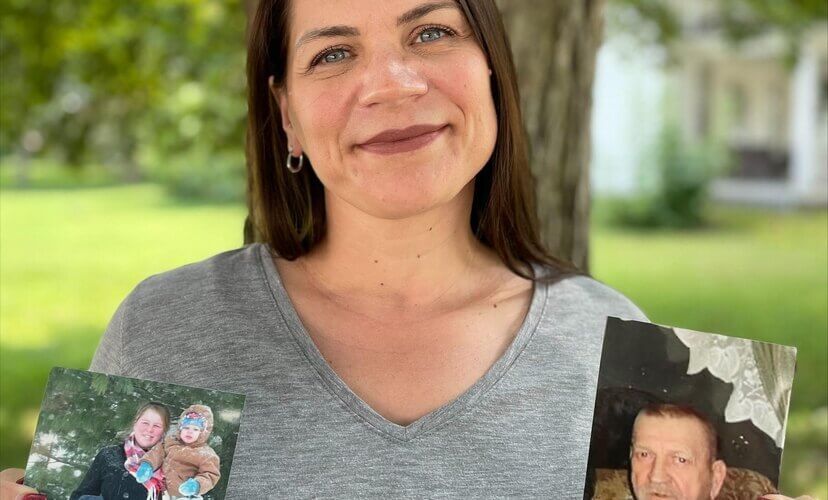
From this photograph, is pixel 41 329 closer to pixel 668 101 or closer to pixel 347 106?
pixel 347 106

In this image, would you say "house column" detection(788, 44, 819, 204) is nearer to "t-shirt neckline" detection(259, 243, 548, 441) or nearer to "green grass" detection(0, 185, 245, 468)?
"green grass" detection(0, 185, 245, 468)

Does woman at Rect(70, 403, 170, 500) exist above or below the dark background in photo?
below

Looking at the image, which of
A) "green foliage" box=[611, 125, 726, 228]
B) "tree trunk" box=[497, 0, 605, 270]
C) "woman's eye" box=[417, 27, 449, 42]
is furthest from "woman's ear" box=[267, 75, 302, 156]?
"green foliage" box=[611, 125, 726, 228]

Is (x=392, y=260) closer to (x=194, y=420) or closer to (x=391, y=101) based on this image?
(x=391, y=101)

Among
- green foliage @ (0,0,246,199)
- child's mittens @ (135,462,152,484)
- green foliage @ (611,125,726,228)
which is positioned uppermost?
green foliage @ (611,125,726,228)

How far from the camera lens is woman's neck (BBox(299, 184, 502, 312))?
2.12 meters

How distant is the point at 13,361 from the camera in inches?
325

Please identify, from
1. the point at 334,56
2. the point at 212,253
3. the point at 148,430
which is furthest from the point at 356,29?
the point at 212,253

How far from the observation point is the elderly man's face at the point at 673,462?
1.72m

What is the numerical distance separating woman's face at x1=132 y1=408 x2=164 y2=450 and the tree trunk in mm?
1633

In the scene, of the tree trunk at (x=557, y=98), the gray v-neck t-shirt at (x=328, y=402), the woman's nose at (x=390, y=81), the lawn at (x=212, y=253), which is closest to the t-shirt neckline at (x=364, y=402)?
the gray v-neck t-shirt at (x=328, y=402)

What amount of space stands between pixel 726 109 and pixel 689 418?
2154 centimetres

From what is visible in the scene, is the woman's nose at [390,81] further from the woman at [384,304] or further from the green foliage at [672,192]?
the green foliage at [672,192]

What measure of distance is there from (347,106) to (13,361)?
23.6 feet
